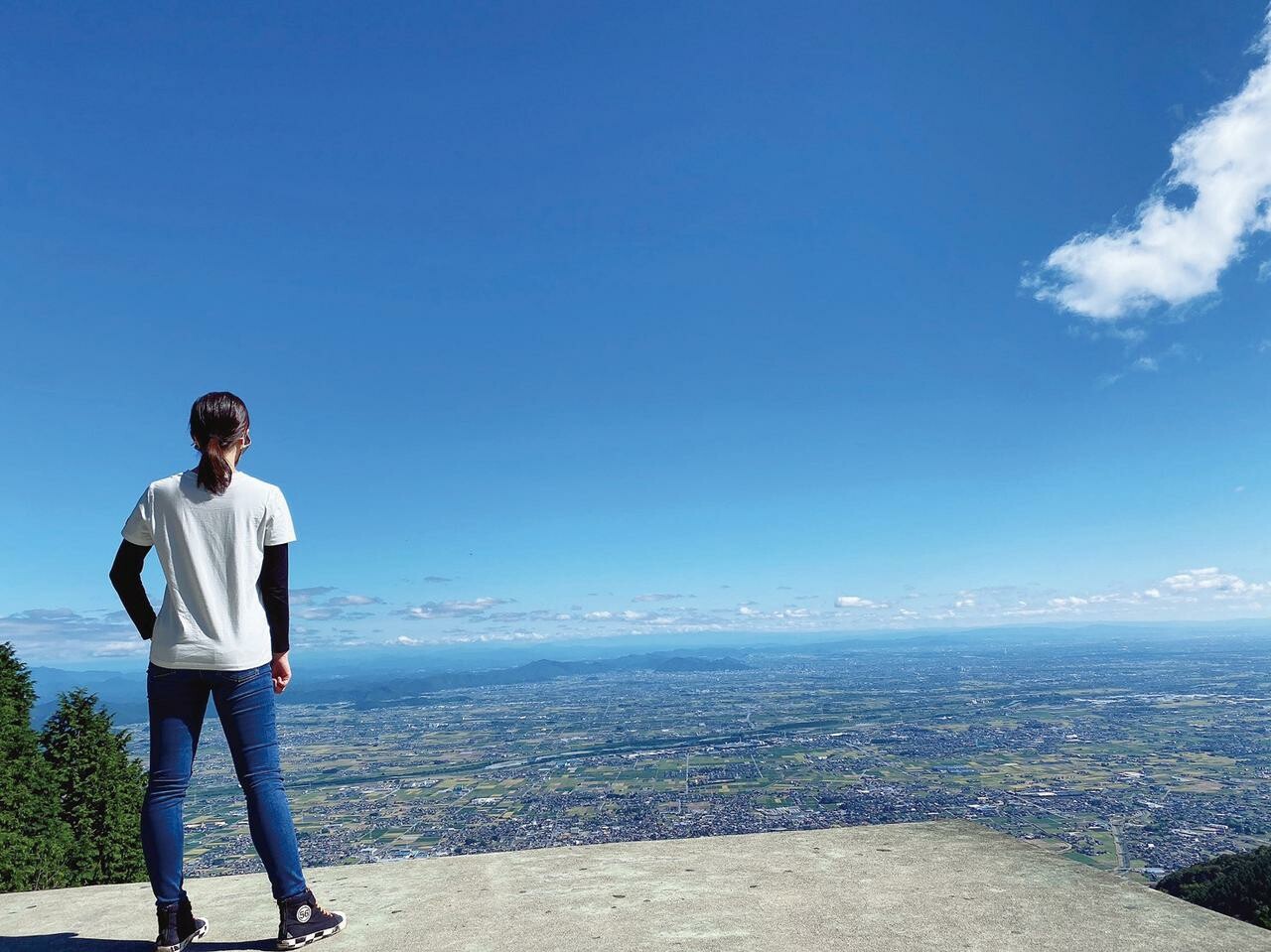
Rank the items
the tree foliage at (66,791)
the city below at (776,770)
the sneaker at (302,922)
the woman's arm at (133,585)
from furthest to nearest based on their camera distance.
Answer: the city below at (776,770) < the tree foliage at (66,791) < the woman's arm at (133,585) < the sneaker at (302,922)

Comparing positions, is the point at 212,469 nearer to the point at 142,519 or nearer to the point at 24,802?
the point at 142,519

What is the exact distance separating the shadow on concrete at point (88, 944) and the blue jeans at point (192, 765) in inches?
8.6

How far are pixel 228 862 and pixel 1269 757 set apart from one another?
79.6 m

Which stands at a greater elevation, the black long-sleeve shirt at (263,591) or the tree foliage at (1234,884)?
the black long-sleeve shirt at (263,591)

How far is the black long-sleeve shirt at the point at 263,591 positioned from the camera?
2.54 meters

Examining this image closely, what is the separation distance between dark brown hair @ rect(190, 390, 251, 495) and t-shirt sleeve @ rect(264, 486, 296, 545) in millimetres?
162

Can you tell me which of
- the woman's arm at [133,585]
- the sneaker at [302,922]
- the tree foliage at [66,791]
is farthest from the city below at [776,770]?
the woman's arm at [133,585]

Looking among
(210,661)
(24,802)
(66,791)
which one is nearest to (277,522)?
(210,661)

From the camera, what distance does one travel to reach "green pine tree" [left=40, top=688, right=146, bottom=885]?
12477 millimetres

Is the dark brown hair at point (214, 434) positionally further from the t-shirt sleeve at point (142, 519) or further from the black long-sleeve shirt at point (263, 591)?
the black long-sleeve shirt at point (263, 591)

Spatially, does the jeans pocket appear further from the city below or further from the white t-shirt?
the city below

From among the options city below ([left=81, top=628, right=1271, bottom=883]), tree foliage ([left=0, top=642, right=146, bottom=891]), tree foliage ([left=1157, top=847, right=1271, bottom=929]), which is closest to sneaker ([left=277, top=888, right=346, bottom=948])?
tree foliage ([left=0, top=642, right=146, bottom=891])

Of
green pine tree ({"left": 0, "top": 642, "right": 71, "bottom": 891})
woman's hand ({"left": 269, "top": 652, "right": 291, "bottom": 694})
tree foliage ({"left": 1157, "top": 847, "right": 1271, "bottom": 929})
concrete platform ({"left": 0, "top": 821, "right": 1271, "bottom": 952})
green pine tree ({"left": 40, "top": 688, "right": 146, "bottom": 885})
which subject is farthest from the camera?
tree foliage ({"left": 1157, "top": 847, "right": 1271, "bottom": 929})

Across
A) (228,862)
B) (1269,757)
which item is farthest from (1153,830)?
(228,862)
